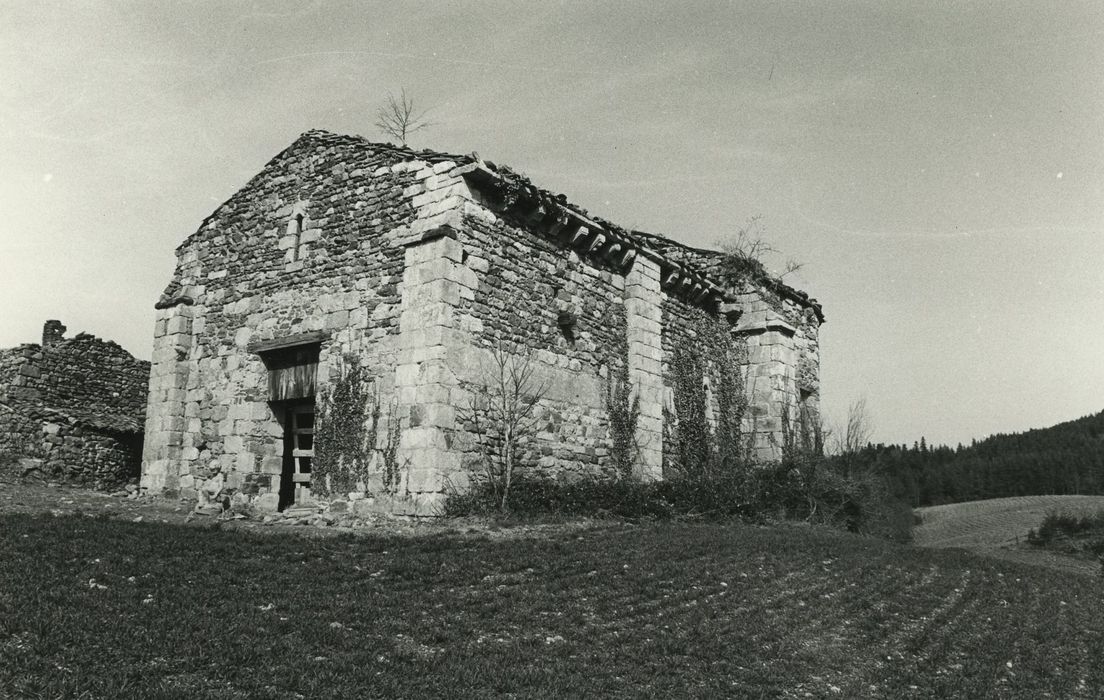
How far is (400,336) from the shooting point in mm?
11703

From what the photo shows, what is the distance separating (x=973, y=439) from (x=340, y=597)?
9078cm

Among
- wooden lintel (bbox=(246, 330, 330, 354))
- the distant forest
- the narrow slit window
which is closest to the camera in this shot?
wooden lintel (bbox=(246, 330, 330, 354))

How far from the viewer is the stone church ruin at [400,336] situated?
11.5 meters

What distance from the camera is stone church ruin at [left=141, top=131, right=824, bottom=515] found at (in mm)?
11547

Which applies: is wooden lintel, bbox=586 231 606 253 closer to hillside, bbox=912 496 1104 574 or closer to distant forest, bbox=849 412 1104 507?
hillside, bbox=912 496 1104 574

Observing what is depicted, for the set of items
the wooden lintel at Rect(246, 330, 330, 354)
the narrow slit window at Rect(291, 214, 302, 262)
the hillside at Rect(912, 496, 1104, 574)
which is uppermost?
the narrow slit window at Rect(291, 214, 302, 262)

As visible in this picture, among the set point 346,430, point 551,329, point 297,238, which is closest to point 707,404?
point 551,329

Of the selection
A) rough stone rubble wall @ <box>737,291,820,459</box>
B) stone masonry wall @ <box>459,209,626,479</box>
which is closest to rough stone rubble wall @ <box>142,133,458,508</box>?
stone masonry wall @ <box>459,209,626,479</box>

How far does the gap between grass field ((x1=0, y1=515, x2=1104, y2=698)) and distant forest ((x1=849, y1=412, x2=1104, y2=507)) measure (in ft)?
172

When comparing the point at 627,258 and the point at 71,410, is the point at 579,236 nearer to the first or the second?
the point at 627,258

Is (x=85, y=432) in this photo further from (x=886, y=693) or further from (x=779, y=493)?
(x=886, y=693)

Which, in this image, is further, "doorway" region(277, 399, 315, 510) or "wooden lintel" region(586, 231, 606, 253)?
"wooden lintel" region(586, 231, 606, 253)

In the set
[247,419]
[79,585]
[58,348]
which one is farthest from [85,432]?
[79,585]

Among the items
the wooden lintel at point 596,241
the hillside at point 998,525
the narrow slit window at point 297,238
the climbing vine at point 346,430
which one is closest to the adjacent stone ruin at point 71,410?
the narrow slit window at point 297,238
